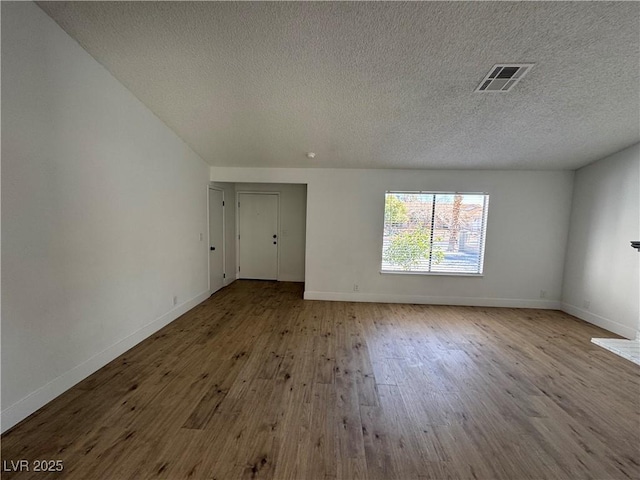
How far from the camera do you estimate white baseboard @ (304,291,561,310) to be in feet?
15.1

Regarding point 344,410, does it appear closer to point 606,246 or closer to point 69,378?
point 69,378

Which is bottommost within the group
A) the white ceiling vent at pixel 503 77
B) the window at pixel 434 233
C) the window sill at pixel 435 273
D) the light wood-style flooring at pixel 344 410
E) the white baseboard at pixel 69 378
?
the light wood-style flooring at pixel 344 410

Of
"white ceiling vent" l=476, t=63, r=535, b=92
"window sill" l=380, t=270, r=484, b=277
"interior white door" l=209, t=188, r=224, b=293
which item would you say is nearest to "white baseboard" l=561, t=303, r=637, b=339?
"window sill" l=380, t=270, r=484, b=277

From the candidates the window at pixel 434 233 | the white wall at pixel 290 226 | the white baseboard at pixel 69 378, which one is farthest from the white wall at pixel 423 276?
the white baseboard at pixel 69 378

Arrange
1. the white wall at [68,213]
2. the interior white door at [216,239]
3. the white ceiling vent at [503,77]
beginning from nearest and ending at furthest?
the white wall at [68,213]
the white ceiling vent at [503,77]
the interior white door at [216,239]

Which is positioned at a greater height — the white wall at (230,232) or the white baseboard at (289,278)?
the white wall at (230,232)

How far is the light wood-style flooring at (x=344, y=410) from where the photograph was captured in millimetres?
1542

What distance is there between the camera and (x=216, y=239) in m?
5.07

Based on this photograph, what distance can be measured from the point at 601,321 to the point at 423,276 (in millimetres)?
2495

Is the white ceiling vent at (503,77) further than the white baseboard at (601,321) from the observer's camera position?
No

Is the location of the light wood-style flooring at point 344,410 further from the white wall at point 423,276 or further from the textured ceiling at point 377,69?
the textured ceiling at point 377,69

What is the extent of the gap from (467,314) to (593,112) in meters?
3.04

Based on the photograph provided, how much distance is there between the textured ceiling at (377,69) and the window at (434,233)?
1098 millimetres

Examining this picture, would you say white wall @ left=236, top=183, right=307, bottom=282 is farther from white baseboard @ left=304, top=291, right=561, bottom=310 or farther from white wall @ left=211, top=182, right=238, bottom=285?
white baseboard @ left=304, top=291, right=561, bottom=310
